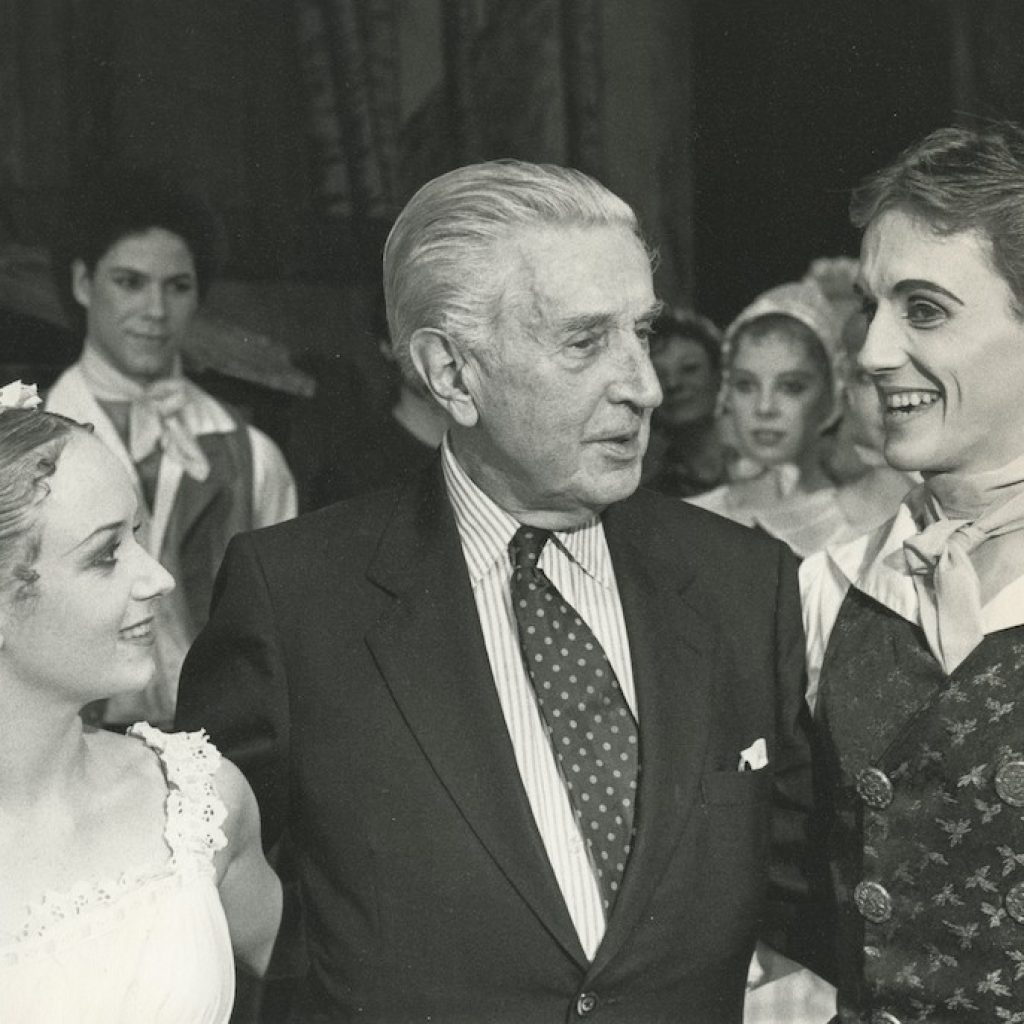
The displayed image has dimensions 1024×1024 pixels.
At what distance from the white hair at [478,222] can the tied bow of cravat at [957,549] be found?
663 mm

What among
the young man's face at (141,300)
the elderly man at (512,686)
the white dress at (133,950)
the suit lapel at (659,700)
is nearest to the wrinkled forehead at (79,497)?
the elderly man at (512,686)

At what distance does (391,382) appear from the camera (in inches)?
154

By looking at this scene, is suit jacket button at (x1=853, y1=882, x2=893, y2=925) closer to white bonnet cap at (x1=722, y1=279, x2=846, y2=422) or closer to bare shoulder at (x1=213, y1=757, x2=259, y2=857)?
bare shoulder at (x1=213, y1=757, x2=259, y2=857)

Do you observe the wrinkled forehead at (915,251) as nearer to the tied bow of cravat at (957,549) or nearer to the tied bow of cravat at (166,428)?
the tied bow of cravat at (957,549)

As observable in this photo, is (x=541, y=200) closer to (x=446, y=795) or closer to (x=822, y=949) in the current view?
(x=446, y=795)

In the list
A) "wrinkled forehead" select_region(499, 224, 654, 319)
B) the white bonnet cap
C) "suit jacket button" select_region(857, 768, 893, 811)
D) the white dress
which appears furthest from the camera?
the white bonnet cap

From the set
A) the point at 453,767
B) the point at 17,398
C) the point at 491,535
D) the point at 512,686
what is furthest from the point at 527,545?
the point at 17,398

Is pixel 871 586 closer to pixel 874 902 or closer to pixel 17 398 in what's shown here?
pixel 874 902

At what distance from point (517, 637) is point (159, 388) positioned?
1466 millimetres

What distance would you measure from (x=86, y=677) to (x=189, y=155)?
1.76 metres

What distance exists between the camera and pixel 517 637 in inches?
106

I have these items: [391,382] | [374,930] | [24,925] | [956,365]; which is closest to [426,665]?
[374,930]

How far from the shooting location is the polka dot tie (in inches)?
102

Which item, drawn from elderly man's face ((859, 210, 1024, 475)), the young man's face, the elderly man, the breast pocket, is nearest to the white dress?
the elderly man
